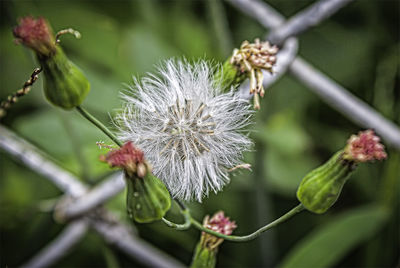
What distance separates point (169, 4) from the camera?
6.36ft

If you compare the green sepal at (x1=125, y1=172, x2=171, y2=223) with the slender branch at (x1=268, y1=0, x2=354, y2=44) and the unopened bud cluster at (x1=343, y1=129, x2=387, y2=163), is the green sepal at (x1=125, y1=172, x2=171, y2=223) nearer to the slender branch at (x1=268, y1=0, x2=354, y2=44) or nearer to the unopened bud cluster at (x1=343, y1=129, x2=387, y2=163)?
the unopened bud cluster at (x1=343, y1=129, x2=387, y2=163)

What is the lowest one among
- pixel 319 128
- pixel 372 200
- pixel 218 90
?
pixel 218 90

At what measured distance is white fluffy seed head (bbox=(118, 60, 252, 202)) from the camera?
0.83 metres

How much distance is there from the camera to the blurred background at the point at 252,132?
142cm

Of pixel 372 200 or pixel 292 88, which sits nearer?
pixel 372 200

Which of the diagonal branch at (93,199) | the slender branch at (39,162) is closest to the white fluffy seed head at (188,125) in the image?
the diagonal branch at (93,199)

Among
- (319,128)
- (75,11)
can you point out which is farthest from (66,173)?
(319,128)

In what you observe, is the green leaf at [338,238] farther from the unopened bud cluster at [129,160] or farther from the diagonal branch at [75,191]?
the unopened bud cluster at [129,160]

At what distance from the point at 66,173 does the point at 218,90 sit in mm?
602

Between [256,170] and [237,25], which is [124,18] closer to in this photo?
[237,25]

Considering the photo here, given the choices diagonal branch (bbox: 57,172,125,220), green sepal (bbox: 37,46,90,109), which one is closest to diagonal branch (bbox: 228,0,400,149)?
diagonal branch (bbox: 57,172,125,220)

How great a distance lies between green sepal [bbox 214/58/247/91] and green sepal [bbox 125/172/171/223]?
9.5 inches

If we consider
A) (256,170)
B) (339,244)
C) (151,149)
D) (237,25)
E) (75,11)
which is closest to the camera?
(151,149)

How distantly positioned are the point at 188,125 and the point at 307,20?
1.78 ft
